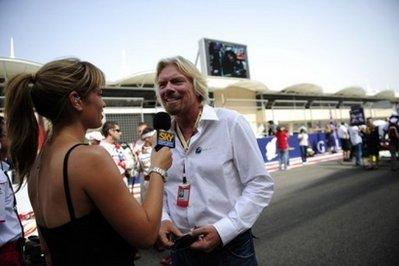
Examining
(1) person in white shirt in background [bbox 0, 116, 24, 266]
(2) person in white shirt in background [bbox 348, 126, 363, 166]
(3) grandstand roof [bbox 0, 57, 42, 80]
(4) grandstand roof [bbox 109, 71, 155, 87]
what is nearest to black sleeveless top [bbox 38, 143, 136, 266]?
(1) person in white shirt in background [bbox 0, 116, 24, 266]

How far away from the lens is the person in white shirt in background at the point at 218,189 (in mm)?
1954

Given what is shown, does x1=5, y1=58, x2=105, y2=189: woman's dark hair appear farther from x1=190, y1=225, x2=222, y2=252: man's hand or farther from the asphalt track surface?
the asphalt track surface

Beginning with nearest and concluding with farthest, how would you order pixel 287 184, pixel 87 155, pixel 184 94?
pixel 87 155
pixel 184 94
pixel 287 184

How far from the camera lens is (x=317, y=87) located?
1329 inches

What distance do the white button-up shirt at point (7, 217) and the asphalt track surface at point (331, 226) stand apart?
2100mm

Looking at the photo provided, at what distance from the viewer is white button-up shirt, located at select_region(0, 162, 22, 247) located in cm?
289

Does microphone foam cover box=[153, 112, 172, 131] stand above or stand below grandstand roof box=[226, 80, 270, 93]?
below

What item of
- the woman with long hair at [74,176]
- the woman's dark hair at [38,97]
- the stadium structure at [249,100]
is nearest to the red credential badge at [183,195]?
the woman with long hair at [74,176]

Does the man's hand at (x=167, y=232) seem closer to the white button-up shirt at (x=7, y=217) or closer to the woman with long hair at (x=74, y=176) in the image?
the woman with long hair at (x=74, y=176)

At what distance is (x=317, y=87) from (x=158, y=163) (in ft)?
113

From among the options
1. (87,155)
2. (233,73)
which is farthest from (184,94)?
(233,73)

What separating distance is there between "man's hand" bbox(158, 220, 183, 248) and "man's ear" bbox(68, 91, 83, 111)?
0.83 metres

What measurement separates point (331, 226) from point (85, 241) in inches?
196

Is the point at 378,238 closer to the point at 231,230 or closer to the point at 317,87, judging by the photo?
the point at 231,230
